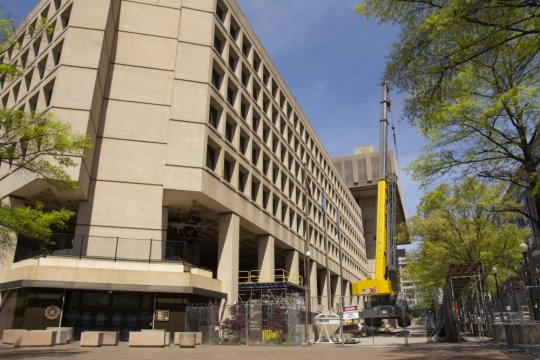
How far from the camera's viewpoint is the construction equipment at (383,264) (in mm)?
31172

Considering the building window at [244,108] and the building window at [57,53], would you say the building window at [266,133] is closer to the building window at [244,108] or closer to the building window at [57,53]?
the building window at [244,108]

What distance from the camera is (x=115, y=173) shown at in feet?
98.3

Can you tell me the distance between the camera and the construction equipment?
31172mm

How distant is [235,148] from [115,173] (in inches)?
399

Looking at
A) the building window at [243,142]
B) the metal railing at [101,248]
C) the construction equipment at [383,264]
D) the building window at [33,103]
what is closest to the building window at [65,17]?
the building window at [33,103]

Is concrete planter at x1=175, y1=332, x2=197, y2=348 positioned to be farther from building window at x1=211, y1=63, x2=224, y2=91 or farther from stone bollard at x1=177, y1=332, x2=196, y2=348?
building window at x1=211, y1=63, x2=224, y2=91

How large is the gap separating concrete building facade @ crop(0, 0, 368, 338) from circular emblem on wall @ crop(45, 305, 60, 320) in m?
0.22

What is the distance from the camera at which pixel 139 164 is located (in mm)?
30453

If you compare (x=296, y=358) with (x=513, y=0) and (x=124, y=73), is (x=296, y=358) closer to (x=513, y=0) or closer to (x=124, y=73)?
(x=513, y=0)

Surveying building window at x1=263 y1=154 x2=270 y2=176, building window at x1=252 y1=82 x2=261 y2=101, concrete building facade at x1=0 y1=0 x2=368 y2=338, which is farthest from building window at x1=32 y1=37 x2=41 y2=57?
building window at x1=263 y1=154 x2=270 y2=176

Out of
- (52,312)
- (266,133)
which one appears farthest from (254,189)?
(52,312)

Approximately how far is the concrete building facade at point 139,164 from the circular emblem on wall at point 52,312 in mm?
216

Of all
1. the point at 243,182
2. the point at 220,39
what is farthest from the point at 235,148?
the point at 220,39

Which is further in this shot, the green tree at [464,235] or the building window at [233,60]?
the building window at [233,60]
